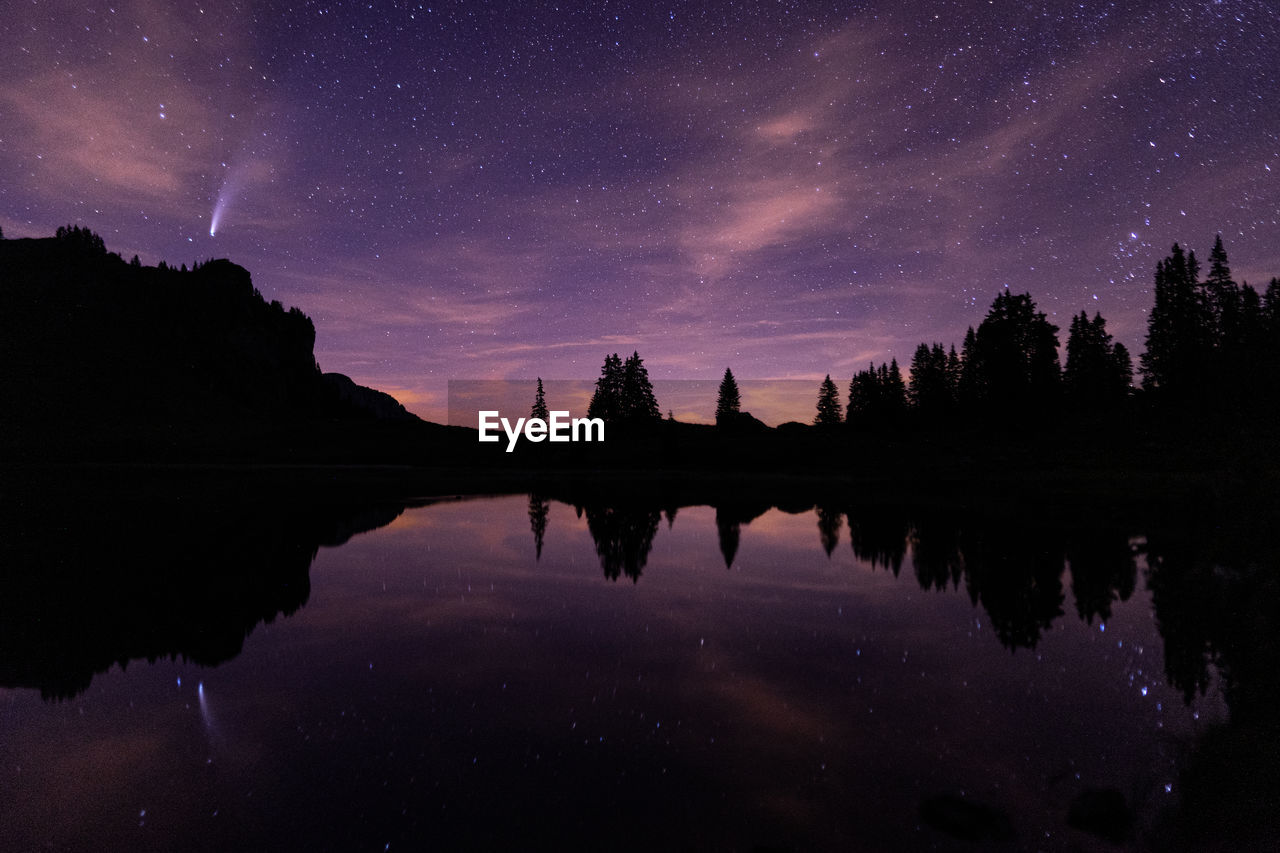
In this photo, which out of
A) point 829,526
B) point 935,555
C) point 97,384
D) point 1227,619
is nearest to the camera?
point 1227,619

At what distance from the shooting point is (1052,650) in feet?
37.6

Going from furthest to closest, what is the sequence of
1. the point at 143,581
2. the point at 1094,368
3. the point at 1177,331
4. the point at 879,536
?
the point at 1094,368 < the point at 1177,331 < the point at 879,536 < the point at 143,581

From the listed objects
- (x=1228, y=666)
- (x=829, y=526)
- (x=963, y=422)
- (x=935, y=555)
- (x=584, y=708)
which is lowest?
(x=584, y=708)

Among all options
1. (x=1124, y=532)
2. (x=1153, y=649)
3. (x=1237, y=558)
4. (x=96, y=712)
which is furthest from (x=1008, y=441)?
(x=96, y=712)

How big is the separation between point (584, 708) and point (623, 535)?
53.0 feet

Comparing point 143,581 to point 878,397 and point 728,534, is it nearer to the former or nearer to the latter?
point 728,534

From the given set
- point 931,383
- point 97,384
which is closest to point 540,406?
point 931,383

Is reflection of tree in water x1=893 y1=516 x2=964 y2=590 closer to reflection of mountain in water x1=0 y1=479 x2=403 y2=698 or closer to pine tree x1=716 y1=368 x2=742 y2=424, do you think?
reflection of mountain in water x1=0 y1=479 x2=403 y2=698

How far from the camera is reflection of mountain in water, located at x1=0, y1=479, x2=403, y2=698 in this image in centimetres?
1111

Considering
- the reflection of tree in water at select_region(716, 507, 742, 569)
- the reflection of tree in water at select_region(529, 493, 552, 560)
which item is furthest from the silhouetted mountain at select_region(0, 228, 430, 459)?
the reflection of tree in water at select_region(716, 507, 742, 569)

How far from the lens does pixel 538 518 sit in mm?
30141

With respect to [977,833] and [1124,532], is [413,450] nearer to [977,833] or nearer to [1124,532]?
[1124,532]

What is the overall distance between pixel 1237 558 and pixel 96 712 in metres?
24.6

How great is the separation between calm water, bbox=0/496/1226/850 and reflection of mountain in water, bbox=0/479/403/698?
→ 12 cm
